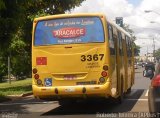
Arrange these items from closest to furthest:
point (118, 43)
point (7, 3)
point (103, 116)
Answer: point (103, 116), point (118, 43), point (7, 3)

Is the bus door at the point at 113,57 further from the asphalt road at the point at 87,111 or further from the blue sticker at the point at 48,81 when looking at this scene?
the blue sticker at the point at 48,81

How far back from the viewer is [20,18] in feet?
72.3

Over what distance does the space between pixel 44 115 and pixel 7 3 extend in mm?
8260

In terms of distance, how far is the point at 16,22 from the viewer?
2145cm

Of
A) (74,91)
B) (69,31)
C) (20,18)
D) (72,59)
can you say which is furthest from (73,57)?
(20,18)

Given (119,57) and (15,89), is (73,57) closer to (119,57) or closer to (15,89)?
(119,57)

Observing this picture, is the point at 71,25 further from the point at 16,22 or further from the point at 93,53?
the point at 16,22

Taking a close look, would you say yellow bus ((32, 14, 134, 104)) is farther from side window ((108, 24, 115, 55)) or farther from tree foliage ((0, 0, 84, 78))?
tree foliage ((0, 0, 84, 78))

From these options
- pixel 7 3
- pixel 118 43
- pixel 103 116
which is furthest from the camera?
pixel 7 3

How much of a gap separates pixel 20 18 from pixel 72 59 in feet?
26.5

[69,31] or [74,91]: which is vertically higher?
[69,31]

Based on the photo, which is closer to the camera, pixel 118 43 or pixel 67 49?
pixel 67 49

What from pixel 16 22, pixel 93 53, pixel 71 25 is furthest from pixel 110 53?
pixel 16 22

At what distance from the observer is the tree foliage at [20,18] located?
2136cm
